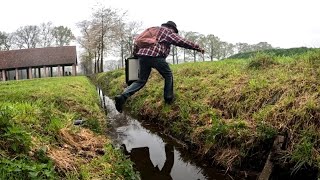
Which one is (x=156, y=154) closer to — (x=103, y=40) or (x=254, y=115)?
(x=254, y=115)

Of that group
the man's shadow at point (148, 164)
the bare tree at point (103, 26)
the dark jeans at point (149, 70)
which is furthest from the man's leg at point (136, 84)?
the bare tree at point (103, 26)

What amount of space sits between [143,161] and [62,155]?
5.39ft

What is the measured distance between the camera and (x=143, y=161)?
4984 millimetres

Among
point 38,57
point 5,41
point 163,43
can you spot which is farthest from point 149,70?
point 5,41

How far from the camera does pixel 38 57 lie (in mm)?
49156

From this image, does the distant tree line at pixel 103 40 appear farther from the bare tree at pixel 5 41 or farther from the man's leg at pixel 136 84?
the man's leg at pixel 136 84

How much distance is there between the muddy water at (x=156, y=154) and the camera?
4.45 m

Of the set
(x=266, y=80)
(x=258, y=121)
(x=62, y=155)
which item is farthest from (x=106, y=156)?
(x=266, y=80)

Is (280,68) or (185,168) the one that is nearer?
(185,168)

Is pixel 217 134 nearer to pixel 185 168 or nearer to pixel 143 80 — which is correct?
pixel 185 168

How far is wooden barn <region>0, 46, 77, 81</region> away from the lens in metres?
47.4

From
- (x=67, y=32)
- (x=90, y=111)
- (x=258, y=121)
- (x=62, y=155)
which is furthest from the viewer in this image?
(x=67, y=32)

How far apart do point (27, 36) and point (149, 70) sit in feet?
257

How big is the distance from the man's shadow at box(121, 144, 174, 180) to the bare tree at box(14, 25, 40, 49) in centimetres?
7864
